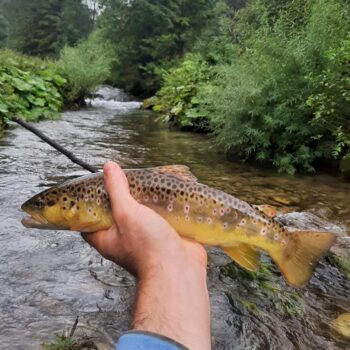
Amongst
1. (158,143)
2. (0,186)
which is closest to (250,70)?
(158,143)

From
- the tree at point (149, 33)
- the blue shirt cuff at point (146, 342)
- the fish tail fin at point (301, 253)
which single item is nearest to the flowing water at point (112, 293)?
the fish tail fin at point (301, 253)

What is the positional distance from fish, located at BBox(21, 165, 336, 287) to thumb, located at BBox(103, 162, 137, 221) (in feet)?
0.81

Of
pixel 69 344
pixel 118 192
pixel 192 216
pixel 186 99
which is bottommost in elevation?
pixel 69 344

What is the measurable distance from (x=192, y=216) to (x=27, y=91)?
1517 cm

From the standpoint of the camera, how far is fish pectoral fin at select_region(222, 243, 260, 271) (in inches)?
105

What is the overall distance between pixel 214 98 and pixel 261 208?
27.9ft

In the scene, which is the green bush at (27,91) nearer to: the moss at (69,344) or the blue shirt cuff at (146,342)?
the moss at (69,344)

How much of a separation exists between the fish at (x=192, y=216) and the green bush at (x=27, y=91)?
992 centimetres

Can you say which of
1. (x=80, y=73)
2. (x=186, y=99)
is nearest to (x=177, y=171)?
(x=186, y=99)

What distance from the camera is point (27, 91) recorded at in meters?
16.3

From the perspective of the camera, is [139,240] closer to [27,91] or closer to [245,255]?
[245,255]

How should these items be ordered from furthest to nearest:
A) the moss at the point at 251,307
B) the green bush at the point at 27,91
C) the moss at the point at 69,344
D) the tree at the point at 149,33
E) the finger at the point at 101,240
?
1. the tree at the point at 149,33
2. the green bush at the point at 27,91
3. the moss at the point at 251,307
4. the moss at the point at 69,344
5. the finger at the point at 101,240

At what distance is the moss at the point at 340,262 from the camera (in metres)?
4.81

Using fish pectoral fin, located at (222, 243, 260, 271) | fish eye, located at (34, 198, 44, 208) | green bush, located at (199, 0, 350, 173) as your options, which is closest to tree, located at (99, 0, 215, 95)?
green bush, located at (199, 0, 350, 173)
